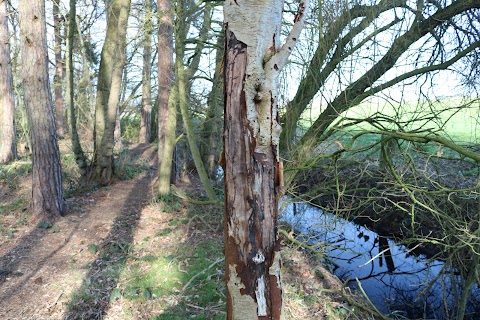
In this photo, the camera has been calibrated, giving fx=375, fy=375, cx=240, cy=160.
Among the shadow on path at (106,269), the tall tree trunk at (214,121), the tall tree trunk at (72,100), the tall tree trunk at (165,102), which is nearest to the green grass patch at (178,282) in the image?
the shadow on path at (106,269)

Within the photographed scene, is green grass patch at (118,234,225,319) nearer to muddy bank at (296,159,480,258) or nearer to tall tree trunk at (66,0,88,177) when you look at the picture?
muddy bank at (296,159,480,258)

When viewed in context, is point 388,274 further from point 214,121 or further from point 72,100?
point 72,100

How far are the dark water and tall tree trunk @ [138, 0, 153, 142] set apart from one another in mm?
5082

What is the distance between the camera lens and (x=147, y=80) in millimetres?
14570

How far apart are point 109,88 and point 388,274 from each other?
27.4 ft

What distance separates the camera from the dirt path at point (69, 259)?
4.54m

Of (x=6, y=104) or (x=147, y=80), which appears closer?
(x=6, y=104)

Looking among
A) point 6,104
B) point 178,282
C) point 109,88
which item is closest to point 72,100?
point 109,88

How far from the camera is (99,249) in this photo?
6371 mm

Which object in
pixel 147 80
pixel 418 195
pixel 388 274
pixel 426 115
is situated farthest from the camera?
pixel 147 80

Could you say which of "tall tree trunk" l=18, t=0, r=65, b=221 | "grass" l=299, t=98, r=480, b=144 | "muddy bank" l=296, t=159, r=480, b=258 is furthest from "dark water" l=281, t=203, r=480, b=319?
"tall tree trunk" l=18, t=0, r=65, b=221

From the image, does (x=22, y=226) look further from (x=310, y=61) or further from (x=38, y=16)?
(x=310, y=61)

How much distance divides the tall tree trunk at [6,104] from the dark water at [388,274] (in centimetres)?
950

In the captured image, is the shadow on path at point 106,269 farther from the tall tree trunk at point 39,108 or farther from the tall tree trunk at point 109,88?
the tall tree trunk at point 109,88
